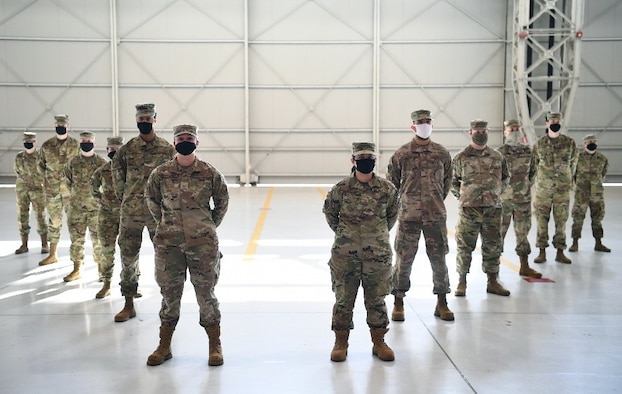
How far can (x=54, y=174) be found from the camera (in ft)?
29.6

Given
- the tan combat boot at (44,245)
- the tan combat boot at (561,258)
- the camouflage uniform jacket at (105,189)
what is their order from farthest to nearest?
the tan combat boot at (44,245) < the tan combat boot at (561,258) < the camouflage uniform jacket at (105,189)

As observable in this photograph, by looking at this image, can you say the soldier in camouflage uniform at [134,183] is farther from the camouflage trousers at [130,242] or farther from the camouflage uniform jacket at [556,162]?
the camouflage uniform jacket at [556,162]

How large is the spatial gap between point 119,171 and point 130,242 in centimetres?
73


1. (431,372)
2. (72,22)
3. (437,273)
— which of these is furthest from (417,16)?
(431,372)

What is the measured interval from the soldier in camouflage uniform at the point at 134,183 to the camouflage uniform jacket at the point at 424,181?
2.45m

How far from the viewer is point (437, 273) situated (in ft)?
20.4

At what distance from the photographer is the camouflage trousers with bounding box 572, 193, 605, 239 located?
1007 cm

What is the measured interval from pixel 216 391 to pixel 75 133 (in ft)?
64.9

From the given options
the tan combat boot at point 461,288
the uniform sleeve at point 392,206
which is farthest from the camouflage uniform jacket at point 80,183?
the tan combat boot at point 461,288

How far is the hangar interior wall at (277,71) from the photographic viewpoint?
862 inches

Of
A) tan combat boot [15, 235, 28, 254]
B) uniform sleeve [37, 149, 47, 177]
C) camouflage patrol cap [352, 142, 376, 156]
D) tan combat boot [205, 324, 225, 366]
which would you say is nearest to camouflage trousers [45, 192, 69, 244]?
uniform sleeve [37, 149, 47, 177]

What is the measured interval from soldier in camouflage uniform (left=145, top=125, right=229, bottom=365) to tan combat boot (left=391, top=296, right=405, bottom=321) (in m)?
1.99

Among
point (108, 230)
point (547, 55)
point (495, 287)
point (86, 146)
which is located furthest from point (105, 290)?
point (547, 55)

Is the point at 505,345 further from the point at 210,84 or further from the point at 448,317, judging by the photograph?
the point at 210,84
